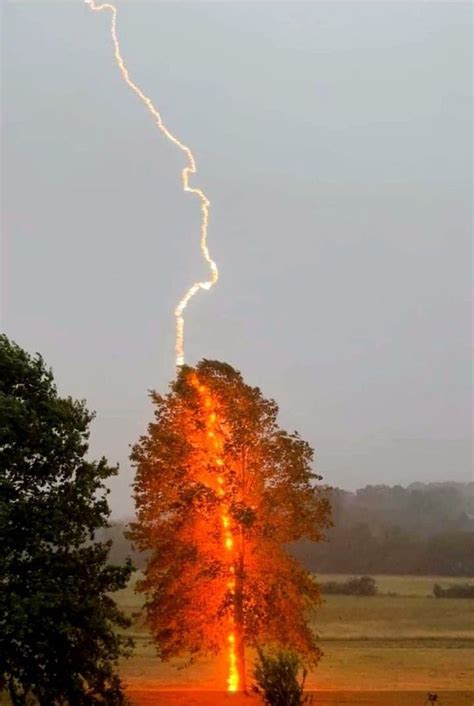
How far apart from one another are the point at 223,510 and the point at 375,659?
15649 mm

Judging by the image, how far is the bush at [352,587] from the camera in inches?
2334

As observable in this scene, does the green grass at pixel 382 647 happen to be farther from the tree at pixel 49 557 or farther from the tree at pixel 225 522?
the tree at pixel 49 557

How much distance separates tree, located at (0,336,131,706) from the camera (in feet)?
63.9

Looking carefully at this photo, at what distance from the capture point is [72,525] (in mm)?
20828

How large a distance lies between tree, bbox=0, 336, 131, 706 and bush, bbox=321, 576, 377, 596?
39970 mm

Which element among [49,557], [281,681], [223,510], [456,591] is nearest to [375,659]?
[223,510]

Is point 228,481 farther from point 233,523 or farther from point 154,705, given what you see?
point 154,705

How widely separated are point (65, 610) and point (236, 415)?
746 centimetres

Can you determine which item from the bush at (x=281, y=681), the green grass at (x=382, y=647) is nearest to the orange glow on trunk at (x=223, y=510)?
the green grass at (x=382, y=647)

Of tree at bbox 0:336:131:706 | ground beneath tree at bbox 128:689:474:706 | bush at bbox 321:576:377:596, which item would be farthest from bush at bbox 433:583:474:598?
tree at bbox 0:336:131:706

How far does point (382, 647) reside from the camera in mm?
39812

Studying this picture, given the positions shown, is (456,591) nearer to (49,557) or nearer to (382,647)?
(382,647)

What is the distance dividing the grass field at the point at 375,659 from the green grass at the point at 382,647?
0.12 feet

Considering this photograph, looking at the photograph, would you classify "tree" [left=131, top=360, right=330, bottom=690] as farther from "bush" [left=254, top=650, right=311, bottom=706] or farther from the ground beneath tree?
"bush" [left=254, top=650, right=311, bottom=706]
